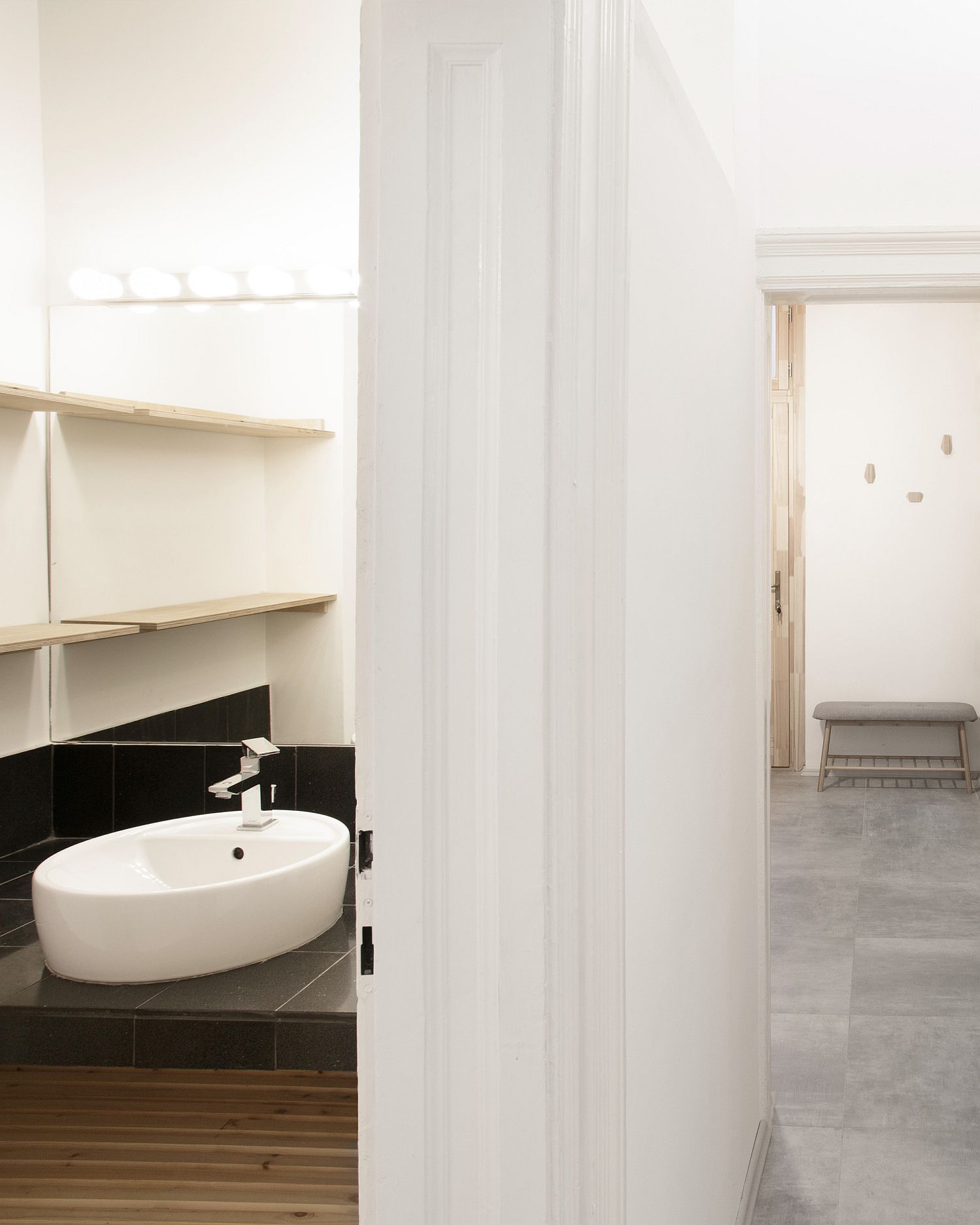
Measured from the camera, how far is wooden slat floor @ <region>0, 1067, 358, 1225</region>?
1.77 meters

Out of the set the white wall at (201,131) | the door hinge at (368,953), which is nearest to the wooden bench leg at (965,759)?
the white wall at (201,131)

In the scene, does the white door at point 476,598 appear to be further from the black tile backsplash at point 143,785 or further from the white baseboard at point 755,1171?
the black tile backsplash at point 143,785

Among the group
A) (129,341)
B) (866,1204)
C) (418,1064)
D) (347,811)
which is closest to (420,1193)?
(418,1064)

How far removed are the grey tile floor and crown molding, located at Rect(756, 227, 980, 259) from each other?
6.68 feet

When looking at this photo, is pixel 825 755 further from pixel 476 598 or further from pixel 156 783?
pixel 476 598

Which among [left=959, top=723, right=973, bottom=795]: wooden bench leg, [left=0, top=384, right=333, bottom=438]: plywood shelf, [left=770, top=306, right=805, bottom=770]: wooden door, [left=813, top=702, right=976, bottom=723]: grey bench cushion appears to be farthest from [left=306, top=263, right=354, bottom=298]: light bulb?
[left=959, top=723, right=973, bottom=795]: wooden bench leg

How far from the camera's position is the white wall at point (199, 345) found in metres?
2.48

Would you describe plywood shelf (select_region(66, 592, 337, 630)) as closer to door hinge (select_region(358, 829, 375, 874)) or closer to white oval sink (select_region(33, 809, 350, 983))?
white oval sink (select_region(33, 809, 350, 983))

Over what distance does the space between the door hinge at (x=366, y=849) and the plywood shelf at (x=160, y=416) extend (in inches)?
65.2

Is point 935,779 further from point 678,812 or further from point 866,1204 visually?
point 678,812

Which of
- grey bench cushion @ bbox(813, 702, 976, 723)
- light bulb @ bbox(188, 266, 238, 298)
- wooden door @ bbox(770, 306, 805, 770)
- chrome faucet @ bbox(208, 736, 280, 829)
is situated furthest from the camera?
wooden door @ bbox(770, 306, 805, 770)

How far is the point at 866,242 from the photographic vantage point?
7.45 feet

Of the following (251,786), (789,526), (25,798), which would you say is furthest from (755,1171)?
(789,526)

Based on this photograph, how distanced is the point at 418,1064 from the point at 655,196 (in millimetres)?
1013
